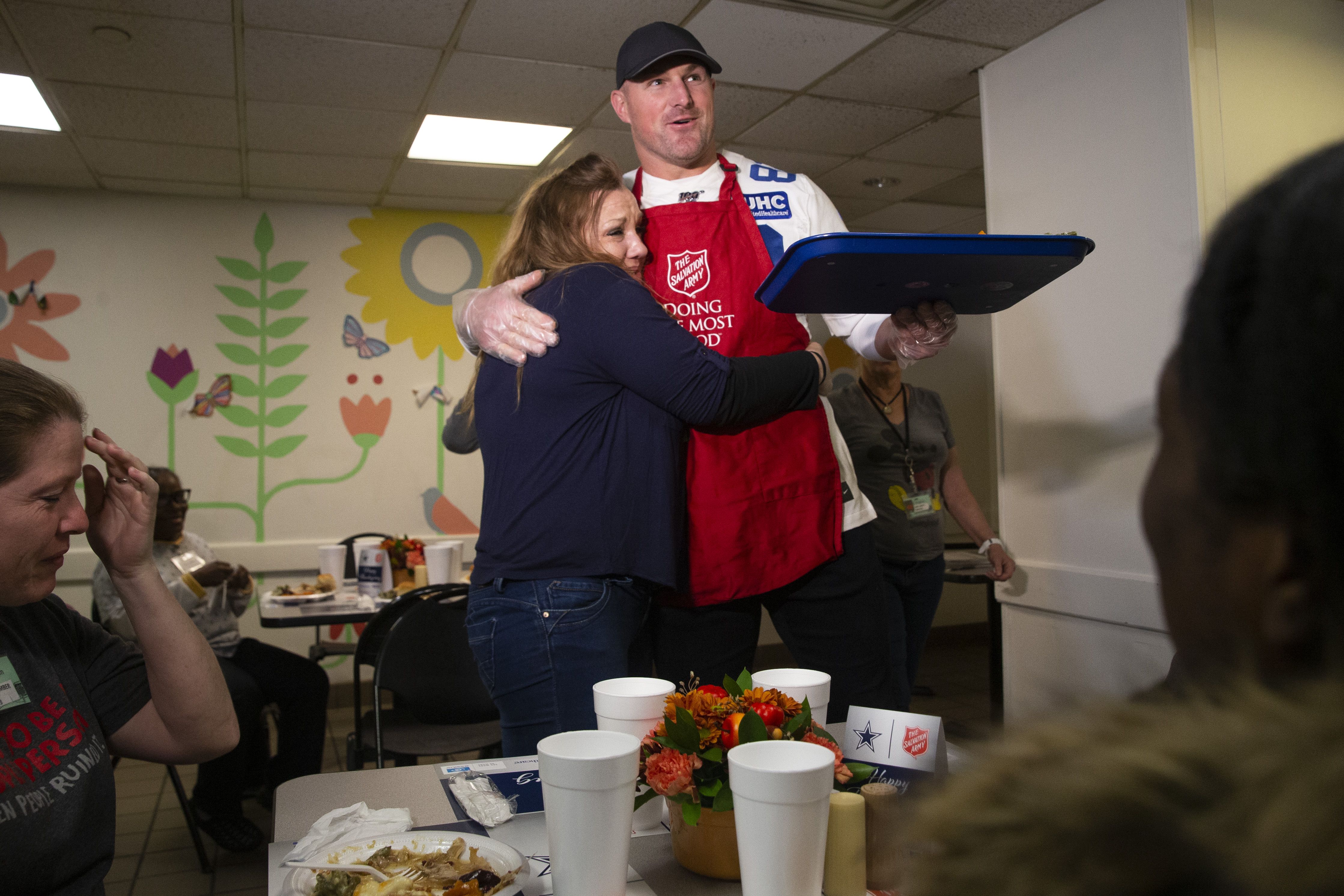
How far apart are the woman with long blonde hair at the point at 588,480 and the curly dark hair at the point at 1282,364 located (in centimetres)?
98

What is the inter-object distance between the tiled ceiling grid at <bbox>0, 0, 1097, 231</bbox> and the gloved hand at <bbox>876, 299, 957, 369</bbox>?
80.2 inches

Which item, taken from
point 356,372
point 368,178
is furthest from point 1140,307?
point 356,372

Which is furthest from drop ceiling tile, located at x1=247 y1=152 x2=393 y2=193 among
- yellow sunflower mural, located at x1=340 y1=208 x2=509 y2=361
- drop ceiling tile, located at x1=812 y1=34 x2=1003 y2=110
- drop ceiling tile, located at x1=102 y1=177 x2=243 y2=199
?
drop ceiling tile, located at x1=812 y1=34 x2=1003 y2=110

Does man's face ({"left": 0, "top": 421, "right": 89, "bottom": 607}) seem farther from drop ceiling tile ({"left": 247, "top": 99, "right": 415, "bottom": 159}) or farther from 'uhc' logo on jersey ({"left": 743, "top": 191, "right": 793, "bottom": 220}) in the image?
drop ceiling tile ({"left": 247, "top": 99, "right": 415, "bottom": 159})

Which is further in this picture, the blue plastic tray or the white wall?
the white wall

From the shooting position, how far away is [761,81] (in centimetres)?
367

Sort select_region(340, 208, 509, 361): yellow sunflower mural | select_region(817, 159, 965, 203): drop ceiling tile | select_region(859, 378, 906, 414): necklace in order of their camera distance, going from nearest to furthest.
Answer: select_region(859, 378, 906, 414): necklace
select_region(817, 159, 965, 203): drop ceiling tile
select_region(340, 208, 509, 361): yellow sunflower mural

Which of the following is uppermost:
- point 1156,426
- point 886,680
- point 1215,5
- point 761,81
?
point 761,81

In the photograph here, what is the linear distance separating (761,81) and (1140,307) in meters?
1.74

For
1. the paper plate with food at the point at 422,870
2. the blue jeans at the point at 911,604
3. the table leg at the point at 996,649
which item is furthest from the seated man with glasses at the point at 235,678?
the table leg at the point at 996,649

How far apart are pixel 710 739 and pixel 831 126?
12.7 feet

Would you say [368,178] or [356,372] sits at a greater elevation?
[368,178]

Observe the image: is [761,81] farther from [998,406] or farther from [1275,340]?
[1275,340]

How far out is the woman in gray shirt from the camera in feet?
9.90
